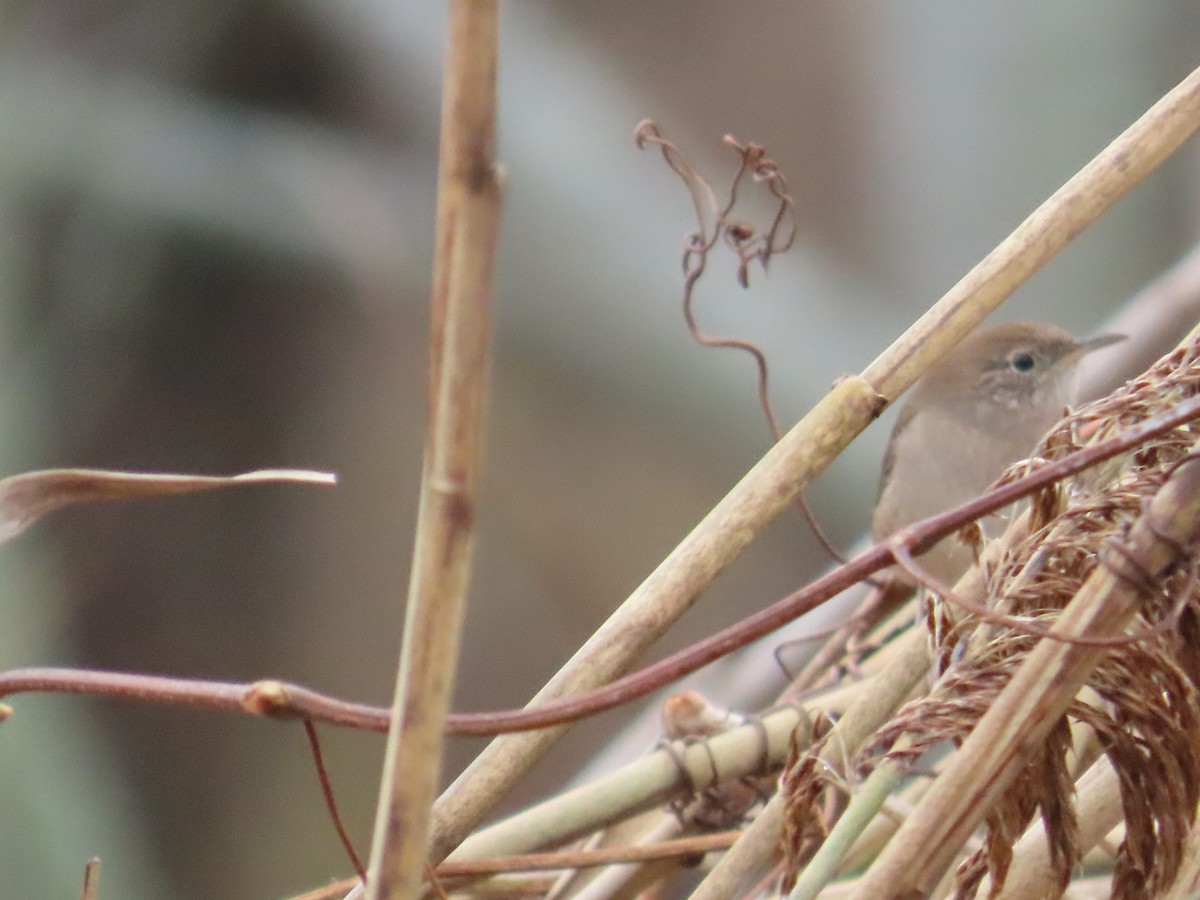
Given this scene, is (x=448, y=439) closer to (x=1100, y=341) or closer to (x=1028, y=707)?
(x=1028, y=707)

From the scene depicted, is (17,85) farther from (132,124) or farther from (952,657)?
(952,657)

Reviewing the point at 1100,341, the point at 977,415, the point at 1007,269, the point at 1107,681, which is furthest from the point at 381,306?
the point at 1107,681

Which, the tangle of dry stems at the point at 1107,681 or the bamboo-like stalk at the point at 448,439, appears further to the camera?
the tangle of dry stems at the point at 1107,681

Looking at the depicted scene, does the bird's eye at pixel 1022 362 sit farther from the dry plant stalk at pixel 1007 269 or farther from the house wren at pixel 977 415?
the dry plant stalk at pixel 1007 269

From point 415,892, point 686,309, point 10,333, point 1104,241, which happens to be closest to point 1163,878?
point 415,892

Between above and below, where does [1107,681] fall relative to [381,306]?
below

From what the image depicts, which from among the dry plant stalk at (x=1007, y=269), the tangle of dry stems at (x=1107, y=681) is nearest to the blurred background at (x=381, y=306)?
the dry plant stalk at (x=1007, y=269)
